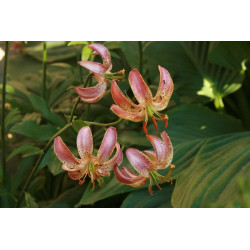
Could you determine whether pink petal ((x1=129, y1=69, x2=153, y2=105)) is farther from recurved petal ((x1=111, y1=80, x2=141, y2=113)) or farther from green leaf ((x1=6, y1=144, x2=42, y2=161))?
green leaf ((x1=6, y1=144, x2=42, y2=161))

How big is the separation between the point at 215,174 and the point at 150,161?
0.44 feet

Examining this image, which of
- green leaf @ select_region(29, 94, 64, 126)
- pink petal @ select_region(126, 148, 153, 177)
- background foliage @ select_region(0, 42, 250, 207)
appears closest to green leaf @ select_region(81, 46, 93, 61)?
background foliage @ select_region(0, 42, 250, 207)

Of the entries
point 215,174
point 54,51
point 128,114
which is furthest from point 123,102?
point 54,51

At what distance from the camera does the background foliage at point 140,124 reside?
0.80 metres

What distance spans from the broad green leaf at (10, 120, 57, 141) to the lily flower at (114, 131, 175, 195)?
0.20 metres

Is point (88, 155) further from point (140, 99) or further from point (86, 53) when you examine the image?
point (86, 53)

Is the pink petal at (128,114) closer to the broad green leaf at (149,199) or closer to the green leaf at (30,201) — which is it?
the broad green leaf at (149,199)

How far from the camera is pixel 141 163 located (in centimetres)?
77

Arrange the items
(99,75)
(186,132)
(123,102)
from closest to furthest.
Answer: (123,102), (99,75), (186,132)

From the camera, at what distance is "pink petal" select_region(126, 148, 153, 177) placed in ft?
2.51
